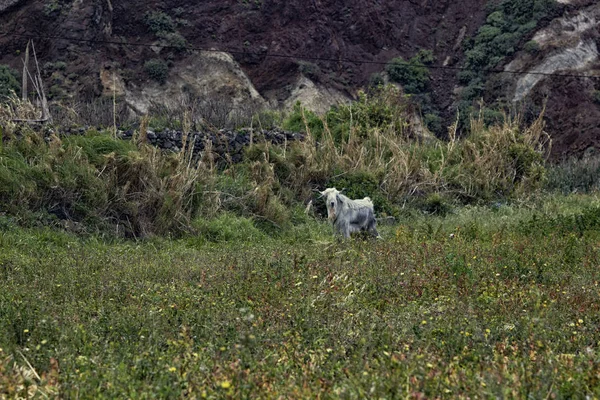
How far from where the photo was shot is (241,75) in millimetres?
31359

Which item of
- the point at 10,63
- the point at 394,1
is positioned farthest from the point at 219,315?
the point at 394,1

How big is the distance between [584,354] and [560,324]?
117cm

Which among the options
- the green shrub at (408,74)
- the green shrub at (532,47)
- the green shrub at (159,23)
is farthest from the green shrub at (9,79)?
the green shrub at (532,47)

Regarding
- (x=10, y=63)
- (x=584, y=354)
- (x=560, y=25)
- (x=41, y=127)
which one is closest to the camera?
(x=584, y=354)

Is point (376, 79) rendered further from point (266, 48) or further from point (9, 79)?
point (9, 79)

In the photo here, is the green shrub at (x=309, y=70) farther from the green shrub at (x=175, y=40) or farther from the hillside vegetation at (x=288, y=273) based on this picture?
the hillside vegetation at (x=288, y=273)

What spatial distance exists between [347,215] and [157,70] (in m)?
19.1

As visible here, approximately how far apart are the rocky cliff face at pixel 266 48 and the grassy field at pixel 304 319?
18.1 meters

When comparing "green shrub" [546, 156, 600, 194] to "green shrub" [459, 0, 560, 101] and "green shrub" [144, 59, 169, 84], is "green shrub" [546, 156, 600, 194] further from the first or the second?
"green shrub" [144, 59, 169, 84]

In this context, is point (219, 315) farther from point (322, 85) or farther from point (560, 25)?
point (560, 25)

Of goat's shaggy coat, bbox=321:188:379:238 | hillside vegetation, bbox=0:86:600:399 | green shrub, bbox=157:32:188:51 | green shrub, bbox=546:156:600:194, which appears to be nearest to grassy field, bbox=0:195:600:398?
hillside vegetation, bbox=0:86:600:399

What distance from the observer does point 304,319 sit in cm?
628

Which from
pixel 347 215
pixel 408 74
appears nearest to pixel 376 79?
pixel 408 74

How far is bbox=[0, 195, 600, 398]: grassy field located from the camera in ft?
15.0
